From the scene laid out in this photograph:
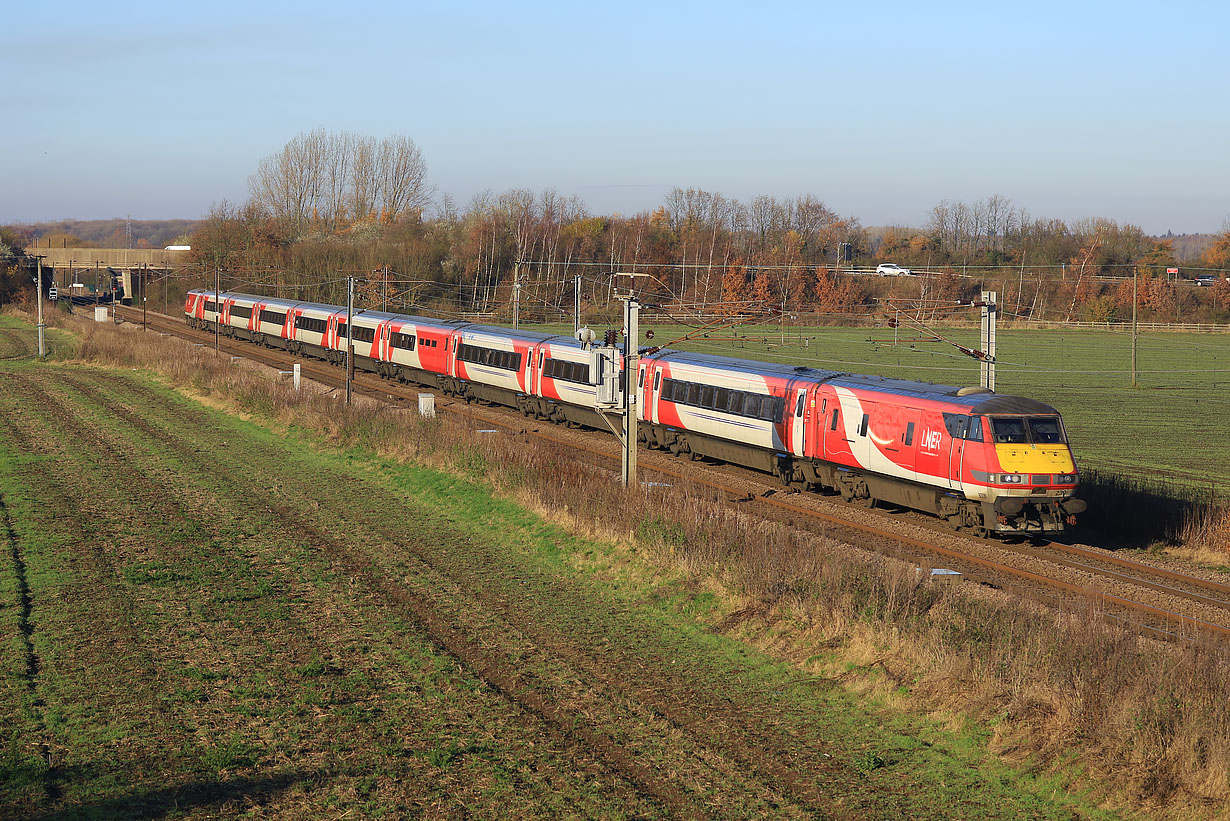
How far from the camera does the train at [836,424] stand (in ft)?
72.9

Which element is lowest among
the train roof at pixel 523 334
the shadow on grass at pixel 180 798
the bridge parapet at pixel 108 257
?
the shadow on grass at pixel 180 798

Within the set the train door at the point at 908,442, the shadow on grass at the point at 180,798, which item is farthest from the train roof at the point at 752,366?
the shadow on grass at the point at 180,798

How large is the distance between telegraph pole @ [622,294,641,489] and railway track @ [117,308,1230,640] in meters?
1.75

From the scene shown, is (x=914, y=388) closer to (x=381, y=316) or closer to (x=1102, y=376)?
(x=381, y=316)

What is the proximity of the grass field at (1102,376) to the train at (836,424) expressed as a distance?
323cm

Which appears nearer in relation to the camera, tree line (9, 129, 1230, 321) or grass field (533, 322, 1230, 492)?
grass field (533, 322, 1230, 492)

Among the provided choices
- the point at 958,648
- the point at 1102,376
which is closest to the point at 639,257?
the point at 1102,376

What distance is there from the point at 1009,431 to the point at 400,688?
13996mm

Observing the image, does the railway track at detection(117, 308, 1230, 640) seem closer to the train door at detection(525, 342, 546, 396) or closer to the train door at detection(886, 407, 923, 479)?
the train door at detection(886, 407, 923, 479)

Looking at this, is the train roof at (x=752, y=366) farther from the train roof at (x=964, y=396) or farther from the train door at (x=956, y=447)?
the train door at (x=956, y=447)

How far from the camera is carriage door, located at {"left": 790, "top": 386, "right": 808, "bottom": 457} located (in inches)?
1078

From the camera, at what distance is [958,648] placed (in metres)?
13.5

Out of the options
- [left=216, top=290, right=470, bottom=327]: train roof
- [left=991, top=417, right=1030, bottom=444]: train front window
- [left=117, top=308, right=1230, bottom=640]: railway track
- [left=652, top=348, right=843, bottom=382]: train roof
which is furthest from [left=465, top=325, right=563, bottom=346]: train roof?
[left=991, top=417, right=1030, bottom=444]: train front window

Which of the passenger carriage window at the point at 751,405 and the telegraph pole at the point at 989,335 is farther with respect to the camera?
the passenger carriage window at the point at 751,405
